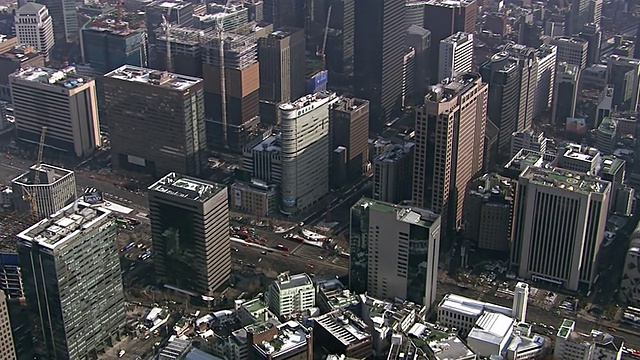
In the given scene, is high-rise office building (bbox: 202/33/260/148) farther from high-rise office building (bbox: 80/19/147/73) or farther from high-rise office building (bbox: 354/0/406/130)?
high-rise office building (bbox: 80/19/147/73)

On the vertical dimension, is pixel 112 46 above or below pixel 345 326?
above

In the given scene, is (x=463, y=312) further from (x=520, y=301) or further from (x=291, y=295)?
(x=291, y=295)

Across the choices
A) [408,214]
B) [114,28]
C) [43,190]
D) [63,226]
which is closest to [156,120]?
[43,190]

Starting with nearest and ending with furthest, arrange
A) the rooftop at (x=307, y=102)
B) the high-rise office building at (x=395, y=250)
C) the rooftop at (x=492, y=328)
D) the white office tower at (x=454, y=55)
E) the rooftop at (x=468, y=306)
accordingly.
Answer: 1. the rooftop at (x=492, y=328)
2. the rooftop at (x=468, y=306)
3. the high-rise office building at (x=395, y=250)
4. the rooftop at (x=307, y=102)
5. the white office tower at (x=454, y=55)

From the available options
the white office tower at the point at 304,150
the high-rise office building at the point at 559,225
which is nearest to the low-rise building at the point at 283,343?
the high-rise office building at the point at 559,225

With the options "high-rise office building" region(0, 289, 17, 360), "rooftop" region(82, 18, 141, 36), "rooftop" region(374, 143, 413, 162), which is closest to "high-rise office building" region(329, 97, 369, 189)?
"rooftop" region(374, 143, 413, 162)

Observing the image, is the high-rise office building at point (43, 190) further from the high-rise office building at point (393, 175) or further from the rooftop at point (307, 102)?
the high-rise office building at point (393, 175)

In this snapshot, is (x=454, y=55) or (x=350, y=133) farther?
(x=454, y=55)

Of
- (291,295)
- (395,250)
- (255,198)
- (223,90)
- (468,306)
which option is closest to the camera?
(291,295)
